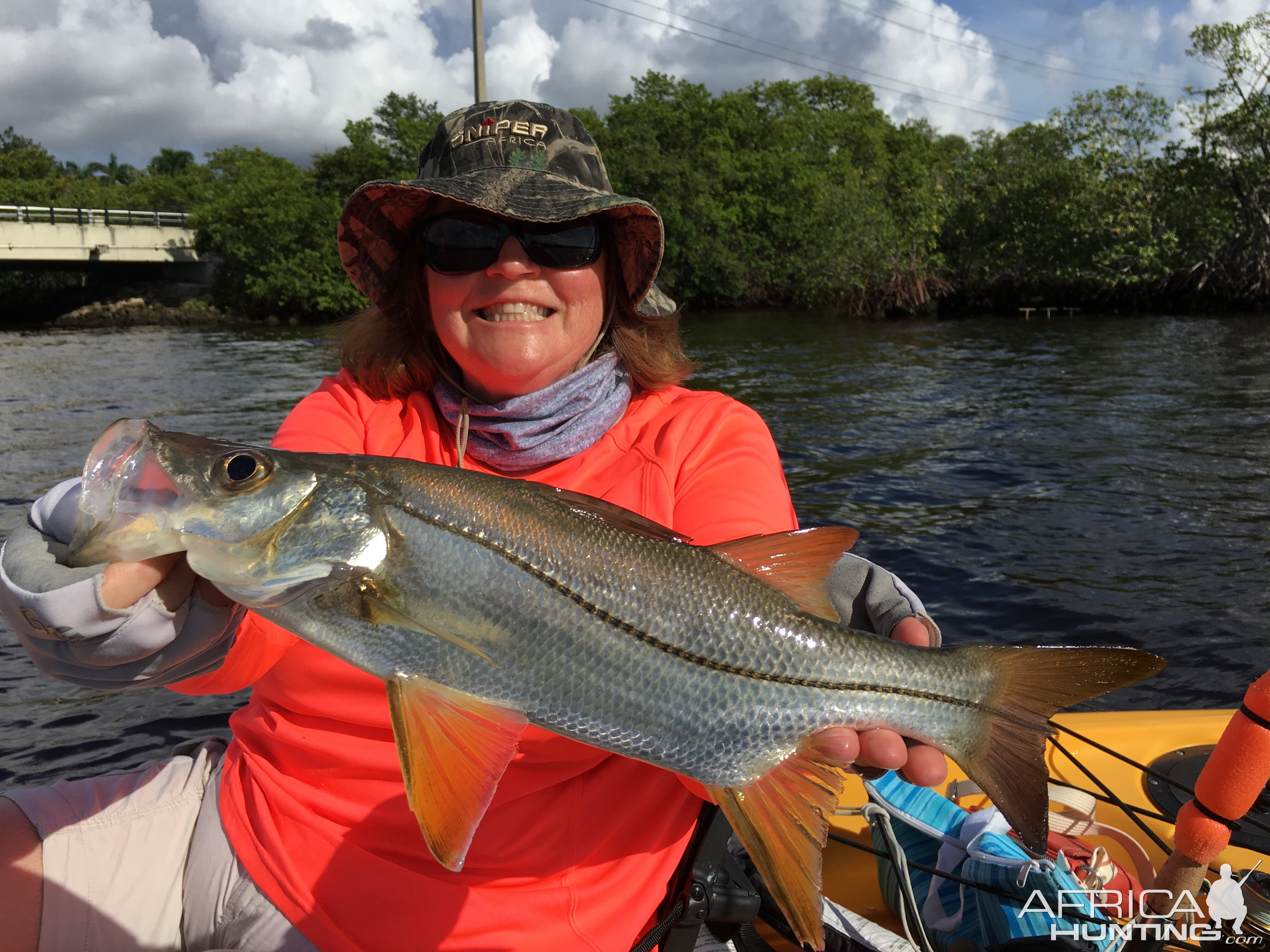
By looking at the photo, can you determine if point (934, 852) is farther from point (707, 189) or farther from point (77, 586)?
point (707, 189)

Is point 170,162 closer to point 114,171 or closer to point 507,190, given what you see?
point 114,171

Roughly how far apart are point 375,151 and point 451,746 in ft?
179

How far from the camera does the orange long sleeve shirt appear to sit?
2.01m

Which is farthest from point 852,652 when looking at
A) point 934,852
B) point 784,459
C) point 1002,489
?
point 784,459

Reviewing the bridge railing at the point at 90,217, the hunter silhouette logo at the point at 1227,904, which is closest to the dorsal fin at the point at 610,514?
the hunter silhouette logo at the point at 1227,904

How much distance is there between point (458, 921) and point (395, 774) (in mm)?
358

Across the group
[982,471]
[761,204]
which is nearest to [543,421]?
[982,471]

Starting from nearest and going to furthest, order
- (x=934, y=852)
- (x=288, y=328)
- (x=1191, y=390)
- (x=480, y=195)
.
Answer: (x=480, y=195), (x=934, y=852), (x=1191, y=390), (x=288, y=328)

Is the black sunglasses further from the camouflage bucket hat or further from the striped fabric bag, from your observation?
the striped fabric bag

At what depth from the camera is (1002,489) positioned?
1141 cm

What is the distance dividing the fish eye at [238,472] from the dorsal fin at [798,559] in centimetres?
92

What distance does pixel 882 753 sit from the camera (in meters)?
1.84

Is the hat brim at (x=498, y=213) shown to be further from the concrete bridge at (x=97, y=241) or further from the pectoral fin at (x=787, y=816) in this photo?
the concrete bridge at (x=97, y=241)

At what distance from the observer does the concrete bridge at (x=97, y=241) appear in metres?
48.7
